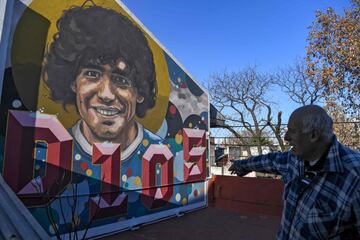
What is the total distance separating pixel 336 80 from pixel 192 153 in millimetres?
8132

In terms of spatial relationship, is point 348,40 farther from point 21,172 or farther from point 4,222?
point 4,222

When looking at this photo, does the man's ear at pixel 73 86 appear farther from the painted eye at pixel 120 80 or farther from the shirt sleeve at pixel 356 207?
the shirt sleeve at pixel 356 207

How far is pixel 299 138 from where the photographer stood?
194cm

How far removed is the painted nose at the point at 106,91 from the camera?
19.9 feet

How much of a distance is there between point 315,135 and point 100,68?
486 cm

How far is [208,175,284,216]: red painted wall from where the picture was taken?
742 cm

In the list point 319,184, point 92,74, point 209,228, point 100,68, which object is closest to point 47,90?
point 92,74

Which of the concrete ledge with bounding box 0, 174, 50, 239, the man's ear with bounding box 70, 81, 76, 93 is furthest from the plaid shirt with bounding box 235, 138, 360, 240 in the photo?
the man's ear with bounding box 70, 81, 76, 93

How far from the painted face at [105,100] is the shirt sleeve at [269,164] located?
3650mm

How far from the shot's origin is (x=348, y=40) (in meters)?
13.0

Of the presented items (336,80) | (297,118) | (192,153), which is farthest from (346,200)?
(336,80)

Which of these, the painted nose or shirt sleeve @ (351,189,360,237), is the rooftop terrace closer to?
the painted nose

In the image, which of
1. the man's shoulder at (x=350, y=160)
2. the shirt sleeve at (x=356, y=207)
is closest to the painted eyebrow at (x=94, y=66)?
the man's shoulder at (x=350, y=160)

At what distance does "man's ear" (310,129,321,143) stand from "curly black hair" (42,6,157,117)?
4356mm
